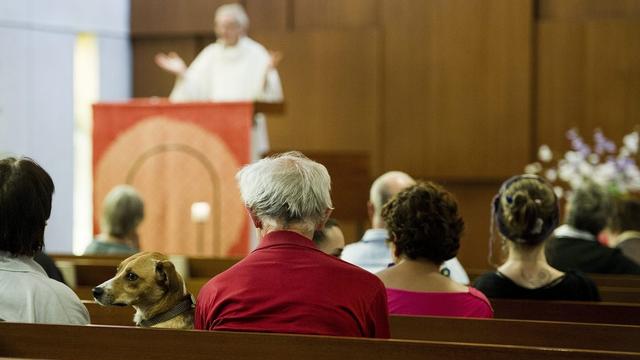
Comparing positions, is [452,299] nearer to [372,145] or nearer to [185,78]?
[185,78]

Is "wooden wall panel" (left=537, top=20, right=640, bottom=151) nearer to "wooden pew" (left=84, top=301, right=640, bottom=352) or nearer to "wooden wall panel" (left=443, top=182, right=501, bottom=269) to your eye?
"wooden wall panel" (left=443, top=182, right=501, bottom=269)

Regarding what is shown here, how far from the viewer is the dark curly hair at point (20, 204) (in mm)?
2922

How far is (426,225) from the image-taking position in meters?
3.45

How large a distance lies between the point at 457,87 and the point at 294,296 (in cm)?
735

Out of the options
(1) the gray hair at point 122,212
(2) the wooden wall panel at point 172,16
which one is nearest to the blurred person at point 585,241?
(1) the gray hair at point 122,212

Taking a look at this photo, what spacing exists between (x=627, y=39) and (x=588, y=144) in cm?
94

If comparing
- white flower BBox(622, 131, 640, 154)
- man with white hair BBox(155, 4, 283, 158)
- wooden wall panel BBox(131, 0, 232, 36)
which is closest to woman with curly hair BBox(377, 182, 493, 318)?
white flower BBox(622, 131, 640, 154)

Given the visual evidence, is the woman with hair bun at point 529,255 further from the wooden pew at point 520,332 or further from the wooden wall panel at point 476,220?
the wooden wall panel at point 476,220

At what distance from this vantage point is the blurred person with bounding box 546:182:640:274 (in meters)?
4.92

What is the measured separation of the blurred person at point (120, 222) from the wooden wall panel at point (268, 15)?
4.89 meters

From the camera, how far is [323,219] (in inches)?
111

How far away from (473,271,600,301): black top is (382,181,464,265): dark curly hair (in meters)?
0.44

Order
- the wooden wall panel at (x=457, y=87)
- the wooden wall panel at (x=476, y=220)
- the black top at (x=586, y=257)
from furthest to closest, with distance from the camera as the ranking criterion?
the wooden wall panel at (x=476, y=220) < the wooden wall panel at (x=457, y=87) < the black top at (x=586, y=257)

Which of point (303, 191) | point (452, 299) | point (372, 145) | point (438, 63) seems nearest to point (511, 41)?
point (438, 63)
